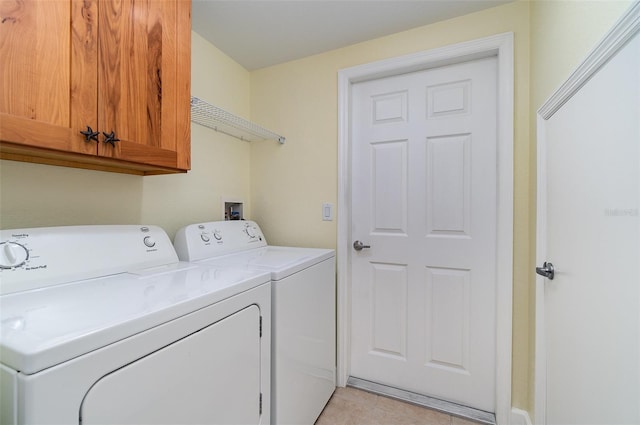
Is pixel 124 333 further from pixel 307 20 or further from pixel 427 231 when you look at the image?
pixel 307 20

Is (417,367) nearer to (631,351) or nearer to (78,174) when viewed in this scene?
(631,351)

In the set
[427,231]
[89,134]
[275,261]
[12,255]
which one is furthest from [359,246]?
[12,255]

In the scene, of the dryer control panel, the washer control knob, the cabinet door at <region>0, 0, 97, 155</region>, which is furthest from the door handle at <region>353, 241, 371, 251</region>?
the washer control knob

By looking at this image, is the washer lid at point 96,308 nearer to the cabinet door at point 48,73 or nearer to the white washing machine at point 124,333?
the white washing machine at point 124,333

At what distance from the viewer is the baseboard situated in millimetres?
1445

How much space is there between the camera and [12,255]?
863 mm

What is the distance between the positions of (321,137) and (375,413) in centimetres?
186

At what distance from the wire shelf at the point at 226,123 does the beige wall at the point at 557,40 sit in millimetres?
1599

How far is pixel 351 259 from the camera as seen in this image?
1.96 metres

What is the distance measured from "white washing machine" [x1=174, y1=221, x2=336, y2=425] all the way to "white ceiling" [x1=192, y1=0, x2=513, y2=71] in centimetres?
126

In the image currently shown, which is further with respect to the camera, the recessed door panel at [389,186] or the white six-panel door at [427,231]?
the recessed door panel at [389,186]

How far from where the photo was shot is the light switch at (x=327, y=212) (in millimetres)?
1939

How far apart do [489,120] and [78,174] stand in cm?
220

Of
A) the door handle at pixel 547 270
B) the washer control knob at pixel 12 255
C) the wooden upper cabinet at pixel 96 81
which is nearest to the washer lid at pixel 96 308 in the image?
the washer control knob at pixel 12 255
